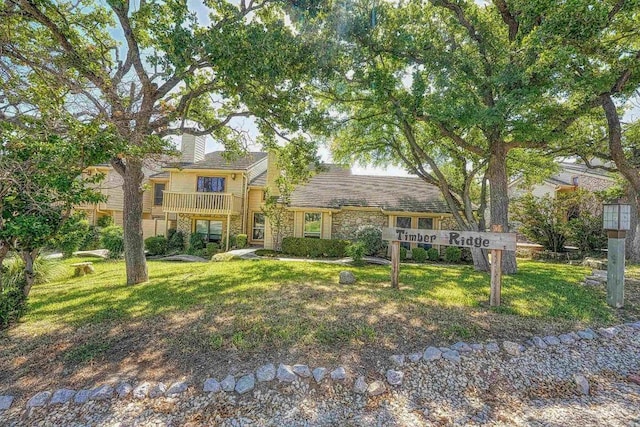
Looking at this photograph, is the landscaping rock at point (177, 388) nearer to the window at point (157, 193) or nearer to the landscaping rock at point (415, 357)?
the landscaping rock at point (415, 357)

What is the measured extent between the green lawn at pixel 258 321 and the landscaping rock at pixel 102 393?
0.39 m

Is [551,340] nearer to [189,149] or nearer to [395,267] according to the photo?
[395,267]

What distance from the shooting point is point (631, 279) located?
8.56m

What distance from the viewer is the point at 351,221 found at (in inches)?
637

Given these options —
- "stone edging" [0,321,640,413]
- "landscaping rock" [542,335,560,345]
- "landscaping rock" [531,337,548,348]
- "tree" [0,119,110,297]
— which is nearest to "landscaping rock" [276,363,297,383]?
"stone edging" [0,321,640,413]

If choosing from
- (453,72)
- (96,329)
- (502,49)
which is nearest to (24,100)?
(96,329)

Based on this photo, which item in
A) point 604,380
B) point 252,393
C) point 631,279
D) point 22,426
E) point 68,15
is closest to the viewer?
point 22,426

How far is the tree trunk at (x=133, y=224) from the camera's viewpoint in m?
7.93

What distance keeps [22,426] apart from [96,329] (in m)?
2.07

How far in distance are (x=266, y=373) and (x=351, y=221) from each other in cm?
1299

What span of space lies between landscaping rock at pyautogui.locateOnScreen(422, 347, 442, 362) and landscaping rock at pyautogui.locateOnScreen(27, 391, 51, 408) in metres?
4.42

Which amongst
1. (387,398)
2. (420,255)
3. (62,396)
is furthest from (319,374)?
(420,255)

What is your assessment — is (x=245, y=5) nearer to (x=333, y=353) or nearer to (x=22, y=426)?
(x=333, y=353)

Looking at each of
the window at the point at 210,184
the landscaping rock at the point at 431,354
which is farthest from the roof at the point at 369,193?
the landscaping rock at the point at 431,354
